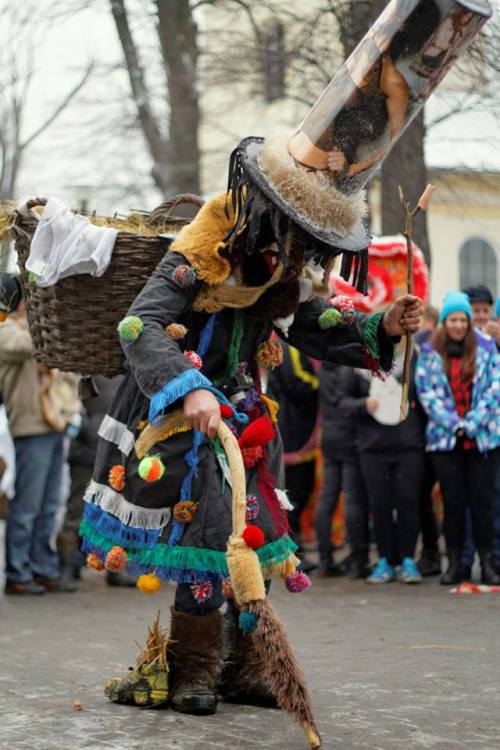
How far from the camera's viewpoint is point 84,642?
6.85 m

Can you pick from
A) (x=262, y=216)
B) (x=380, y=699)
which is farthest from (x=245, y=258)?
(x=380, y=699)

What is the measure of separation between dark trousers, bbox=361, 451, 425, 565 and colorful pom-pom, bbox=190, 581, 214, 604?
14.1ft

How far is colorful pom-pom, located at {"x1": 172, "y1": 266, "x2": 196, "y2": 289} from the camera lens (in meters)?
4.62

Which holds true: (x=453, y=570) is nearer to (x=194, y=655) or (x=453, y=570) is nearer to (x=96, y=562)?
(x=194, y=655)

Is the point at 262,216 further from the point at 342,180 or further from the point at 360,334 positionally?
→ the point at 360,334

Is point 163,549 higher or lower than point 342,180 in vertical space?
lower

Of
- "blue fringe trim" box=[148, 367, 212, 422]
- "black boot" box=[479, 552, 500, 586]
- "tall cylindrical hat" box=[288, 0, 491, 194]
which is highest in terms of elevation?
"tall cylindrical hat" box=[288, 0, 491, 194]

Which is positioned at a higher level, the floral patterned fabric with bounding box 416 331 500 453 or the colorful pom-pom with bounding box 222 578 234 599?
the floral patterned fabric with bounding box 416 331 500 453

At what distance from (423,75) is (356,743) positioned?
2.17 m

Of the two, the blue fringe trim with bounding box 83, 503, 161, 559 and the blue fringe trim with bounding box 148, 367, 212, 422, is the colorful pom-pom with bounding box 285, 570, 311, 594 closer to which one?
the blue fringe trim with bounding box 83, 503, 161, 559

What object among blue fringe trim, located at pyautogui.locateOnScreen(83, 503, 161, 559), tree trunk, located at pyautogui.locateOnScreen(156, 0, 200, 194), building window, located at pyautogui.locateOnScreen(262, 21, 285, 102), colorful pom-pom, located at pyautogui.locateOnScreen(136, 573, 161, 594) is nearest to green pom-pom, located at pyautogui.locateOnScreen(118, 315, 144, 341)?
blue fringe trim, located at pyautogui.locateOnScreen(83, 503, 161, 559)

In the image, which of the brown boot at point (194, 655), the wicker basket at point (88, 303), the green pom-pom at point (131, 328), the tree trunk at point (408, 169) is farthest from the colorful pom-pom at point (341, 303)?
the tree trunk at point (408, 169)

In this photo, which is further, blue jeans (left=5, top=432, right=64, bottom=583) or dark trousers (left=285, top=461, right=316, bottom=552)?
dark trousers (left=285, top=461, right=316, bottom=552)

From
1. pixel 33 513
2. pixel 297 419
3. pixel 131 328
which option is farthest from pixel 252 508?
pixel 297 419
